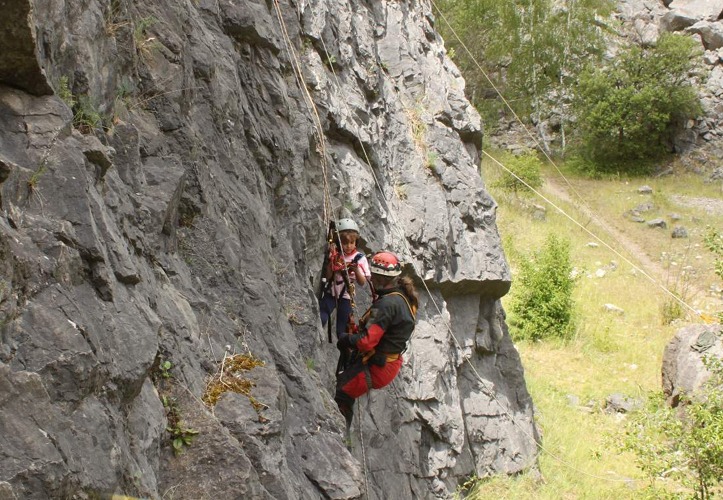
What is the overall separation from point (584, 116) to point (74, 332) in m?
36.6

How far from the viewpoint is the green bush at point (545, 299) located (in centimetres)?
1806

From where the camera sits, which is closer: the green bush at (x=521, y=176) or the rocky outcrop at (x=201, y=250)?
the rocky outcrop at (x=201, y=250)

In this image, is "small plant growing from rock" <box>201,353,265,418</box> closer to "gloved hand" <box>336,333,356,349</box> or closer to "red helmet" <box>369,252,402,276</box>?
"gloved hand" <box>336,333,356,349</box>

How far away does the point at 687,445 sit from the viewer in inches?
327

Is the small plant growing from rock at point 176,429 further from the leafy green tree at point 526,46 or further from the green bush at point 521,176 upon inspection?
the leafy green tree at point 526,46

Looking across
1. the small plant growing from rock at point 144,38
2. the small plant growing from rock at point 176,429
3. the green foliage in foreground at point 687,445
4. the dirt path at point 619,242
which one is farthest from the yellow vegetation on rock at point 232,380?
the dirt path at point 619,242

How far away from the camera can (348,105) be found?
30.2 feet

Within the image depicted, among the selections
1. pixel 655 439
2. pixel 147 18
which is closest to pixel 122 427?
pixel 147 18

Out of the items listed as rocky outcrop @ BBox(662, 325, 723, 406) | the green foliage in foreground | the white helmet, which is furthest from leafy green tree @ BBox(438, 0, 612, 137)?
the white helmet

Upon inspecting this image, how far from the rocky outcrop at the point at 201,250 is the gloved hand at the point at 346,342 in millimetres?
157

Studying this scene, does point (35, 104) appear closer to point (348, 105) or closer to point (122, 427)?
point (122, 427)

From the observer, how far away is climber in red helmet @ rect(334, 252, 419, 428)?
22.6ft

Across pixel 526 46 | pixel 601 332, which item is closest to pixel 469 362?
pixel 601 332

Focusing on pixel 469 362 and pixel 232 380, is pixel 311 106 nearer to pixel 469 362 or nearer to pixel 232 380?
pixel 232 380
